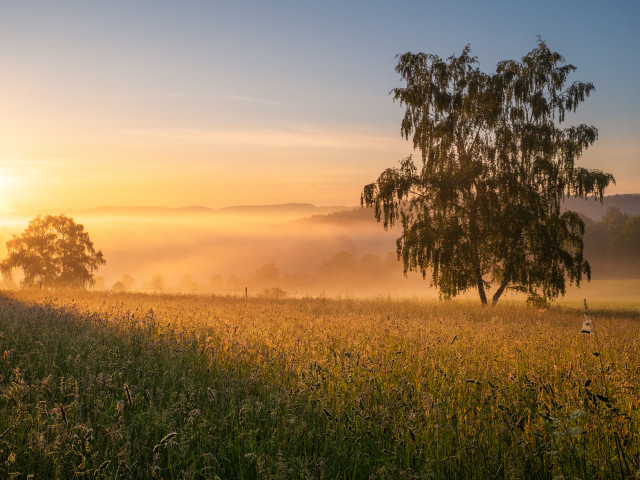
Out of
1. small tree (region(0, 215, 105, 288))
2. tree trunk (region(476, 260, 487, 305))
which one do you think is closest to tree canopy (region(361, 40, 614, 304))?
tree trunk (region(476, 260, 487, 305))

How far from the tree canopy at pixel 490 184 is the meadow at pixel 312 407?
523 inches

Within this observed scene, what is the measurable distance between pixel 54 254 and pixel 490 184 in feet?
170

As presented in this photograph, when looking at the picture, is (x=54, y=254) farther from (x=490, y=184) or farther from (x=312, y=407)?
(x=312, y=407)

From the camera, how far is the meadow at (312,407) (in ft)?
12.0

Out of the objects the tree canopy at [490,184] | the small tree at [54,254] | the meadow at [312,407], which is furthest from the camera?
the small tree at [54,254]

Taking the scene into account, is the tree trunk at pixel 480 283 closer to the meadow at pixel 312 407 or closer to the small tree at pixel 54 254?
the meadow at pixel 312 407

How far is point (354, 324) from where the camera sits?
38.6ft

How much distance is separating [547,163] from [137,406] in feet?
75.0

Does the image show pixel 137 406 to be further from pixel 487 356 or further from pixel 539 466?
pixel 487 356

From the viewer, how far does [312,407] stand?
521 centimetres

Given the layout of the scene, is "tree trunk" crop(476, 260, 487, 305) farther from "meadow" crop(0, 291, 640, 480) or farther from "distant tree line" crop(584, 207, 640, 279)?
"distant tree line" crop(584, 207, 640, 279)

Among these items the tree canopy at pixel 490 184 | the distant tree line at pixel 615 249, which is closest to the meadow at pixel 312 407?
the tree canopy at pixel 490 184

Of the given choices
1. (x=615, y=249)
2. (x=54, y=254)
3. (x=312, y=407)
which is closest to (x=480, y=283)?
(x=312, y=407)

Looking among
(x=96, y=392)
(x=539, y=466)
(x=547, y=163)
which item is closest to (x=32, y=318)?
(x=96, y=392)
